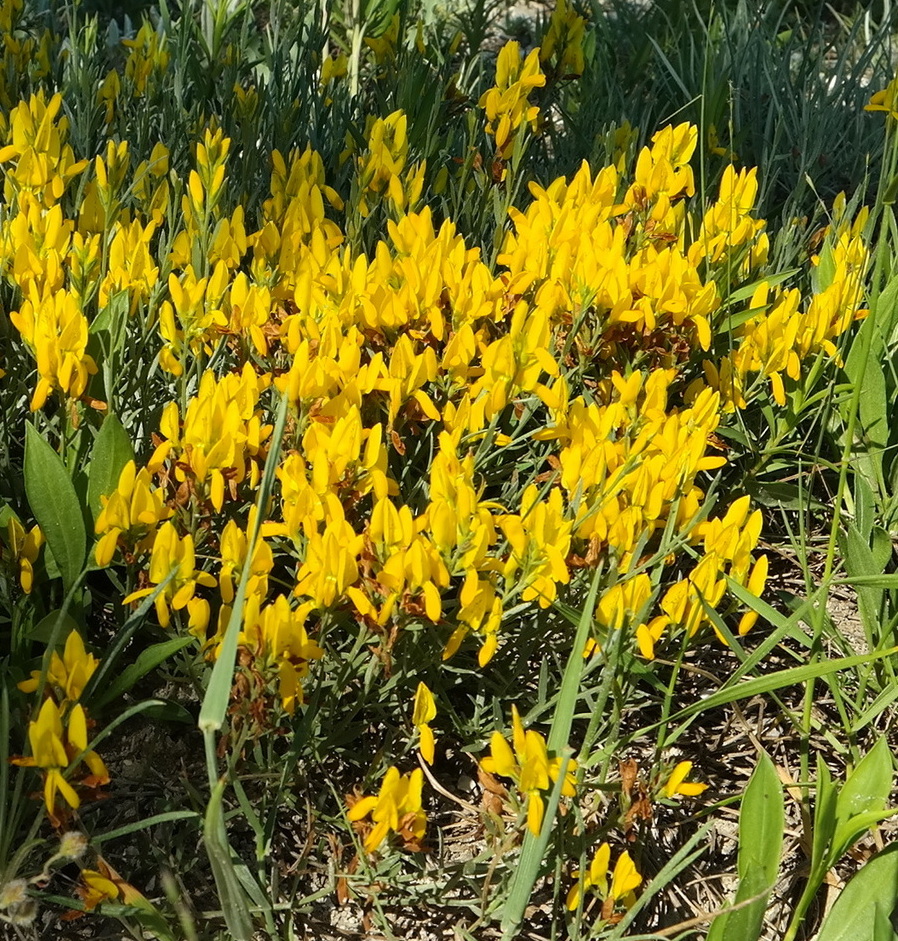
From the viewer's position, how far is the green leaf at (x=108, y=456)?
151 centimetres

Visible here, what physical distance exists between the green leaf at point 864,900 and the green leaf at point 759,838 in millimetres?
124

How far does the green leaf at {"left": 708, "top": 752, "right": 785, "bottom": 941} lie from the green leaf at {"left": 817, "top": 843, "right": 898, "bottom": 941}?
0.41 feet

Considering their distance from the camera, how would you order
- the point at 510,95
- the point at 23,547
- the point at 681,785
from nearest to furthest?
the point at 681,785 → the point at 23,547 → the point at 510,95

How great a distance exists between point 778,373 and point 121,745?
1.22m

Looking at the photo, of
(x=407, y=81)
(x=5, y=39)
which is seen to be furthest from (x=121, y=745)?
(x=5, y=39)

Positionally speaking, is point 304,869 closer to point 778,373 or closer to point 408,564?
point 408,564

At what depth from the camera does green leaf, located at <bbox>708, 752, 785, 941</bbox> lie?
1394mm

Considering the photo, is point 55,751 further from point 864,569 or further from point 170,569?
point 864,569

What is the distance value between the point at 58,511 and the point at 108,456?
10 centimetres

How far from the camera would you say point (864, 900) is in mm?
1447

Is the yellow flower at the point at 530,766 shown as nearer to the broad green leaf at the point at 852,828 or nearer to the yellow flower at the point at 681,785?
the yellow flower at the point at 681,785

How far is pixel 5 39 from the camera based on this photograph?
8.63 ft

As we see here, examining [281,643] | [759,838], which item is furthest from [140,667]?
[759,838]

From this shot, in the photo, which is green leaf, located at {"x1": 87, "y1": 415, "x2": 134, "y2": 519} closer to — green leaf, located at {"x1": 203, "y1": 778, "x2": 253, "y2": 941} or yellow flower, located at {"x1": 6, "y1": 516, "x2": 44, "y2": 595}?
yellow flower, located at {"x1": 6, "y1": 516, "x2": 44, "y2": 595}
